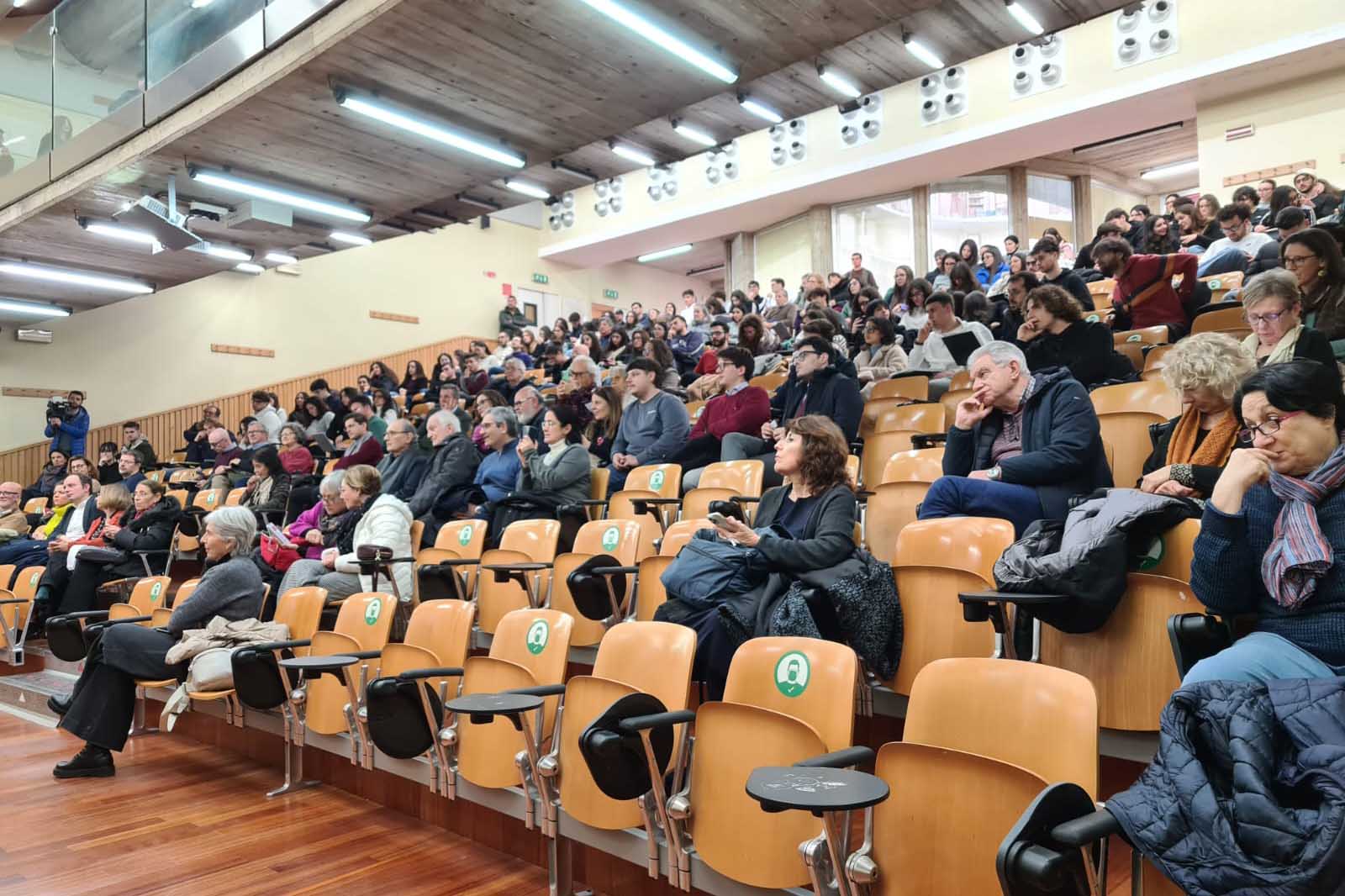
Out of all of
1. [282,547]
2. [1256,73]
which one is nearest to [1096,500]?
[282,547]

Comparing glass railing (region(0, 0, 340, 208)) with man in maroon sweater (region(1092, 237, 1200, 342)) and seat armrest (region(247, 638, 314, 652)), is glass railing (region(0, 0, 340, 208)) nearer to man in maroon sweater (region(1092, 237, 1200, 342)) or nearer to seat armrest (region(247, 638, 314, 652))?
seat armrest (region(247, 638, 314, 652))

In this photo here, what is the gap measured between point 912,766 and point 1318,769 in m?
0.46

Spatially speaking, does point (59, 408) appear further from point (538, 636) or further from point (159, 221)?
point (538, 636)

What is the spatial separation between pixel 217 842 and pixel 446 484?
76.6 inches

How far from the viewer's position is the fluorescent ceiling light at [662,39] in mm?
3535

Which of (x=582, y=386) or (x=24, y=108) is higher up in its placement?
(x=24, y=108)

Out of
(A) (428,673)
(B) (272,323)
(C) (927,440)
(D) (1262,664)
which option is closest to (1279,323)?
(C) (927,440)

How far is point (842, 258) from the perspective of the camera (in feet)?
34.9

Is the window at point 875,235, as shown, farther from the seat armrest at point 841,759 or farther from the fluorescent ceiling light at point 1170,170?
the seat armrest at point 841,759

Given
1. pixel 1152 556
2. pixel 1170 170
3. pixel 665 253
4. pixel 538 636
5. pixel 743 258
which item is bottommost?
pixel 538 636

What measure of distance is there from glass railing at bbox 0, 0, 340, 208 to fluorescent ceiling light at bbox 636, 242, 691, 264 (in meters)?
8.05

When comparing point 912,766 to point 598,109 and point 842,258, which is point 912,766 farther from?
point 842,258

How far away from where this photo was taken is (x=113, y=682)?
288cm

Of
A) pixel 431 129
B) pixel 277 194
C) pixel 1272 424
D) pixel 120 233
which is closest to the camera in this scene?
pixel 1272 424
